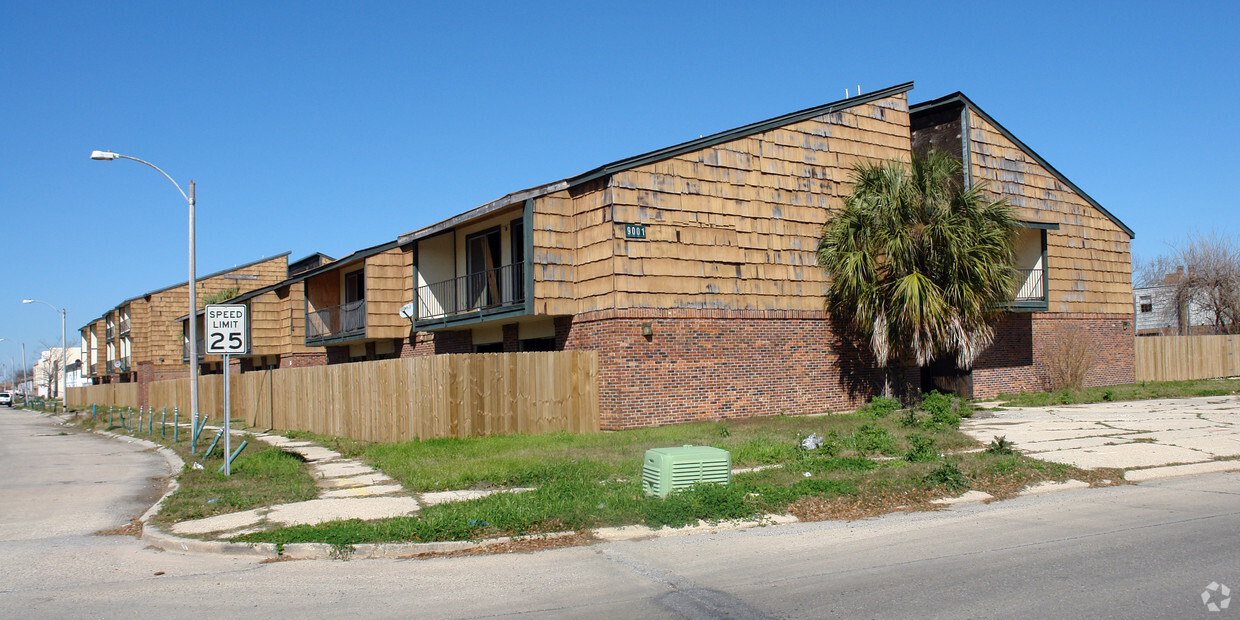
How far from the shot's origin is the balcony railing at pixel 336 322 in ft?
94.8

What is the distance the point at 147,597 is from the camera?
710 centimetres

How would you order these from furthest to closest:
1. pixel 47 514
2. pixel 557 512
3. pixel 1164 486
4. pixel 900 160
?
pixel 900 160
pixel 47 514
pixel 1164 486
pixel 557 512

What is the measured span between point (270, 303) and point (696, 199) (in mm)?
23526

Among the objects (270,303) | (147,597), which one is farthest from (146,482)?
(270,303)

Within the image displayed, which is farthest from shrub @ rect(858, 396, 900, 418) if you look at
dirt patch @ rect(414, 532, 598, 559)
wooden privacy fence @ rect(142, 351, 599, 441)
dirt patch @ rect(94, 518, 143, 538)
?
dirt patch @ rect(94, 518, 143, 538)

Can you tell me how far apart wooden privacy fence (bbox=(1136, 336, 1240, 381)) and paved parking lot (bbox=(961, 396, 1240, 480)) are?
26.2ft

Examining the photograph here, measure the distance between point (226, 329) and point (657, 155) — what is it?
9.65 m

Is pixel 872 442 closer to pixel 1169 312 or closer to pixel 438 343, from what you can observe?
pixel 438 343

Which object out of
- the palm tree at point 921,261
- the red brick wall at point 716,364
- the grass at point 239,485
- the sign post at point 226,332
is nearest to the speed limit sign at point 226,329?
the sign post at point 226,332

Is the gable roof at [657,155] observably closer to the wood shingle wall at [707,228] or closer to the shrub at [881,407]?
the wood shingle wall at [707,228]

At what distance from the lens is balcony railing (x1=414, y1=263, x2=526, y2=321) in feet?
70.7

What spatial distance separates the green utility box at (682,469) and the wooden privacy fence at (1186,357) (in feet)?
81.1

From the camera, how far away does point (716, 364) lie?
2017cm

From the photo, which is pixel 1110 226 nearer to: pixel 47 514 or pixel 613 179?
pixel 613 179
